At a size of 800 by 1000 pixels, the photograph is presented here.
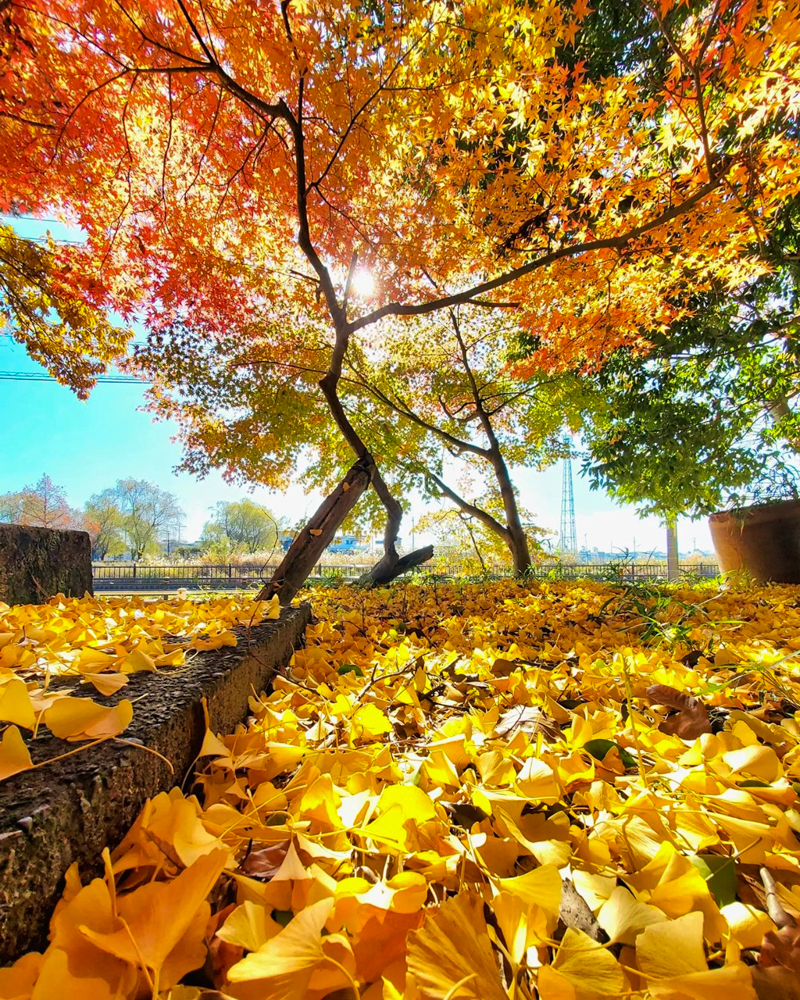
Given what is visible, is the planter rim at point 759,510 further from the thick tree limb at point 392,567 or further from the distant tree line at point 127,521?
the distant tree line at point 127,521

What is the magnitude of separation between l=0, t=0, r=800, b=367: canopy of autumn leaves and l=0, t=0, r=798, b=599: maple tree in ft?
0.06

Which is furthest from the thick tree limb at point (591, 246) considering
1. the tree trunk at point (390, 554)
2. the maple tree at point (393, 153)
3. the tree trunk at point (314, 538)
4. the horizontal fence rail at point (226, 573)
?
the horizontal fence rail at point (226, 573)

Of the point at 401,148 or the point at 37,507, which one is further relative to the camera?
the point at 37,507

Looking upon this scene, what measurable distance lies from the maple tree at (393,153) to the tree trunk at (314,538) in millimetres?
13

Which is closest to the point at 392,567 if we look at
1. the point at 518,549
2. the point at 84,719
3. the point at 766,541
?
the point at 518,549

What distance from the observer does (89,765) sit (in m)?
0.40

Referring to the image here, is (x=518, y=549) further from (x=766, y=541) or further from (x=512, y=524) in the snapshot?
(x=766, y=541)

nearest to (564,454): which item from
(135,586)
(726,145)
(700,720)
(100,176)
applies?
(726,145)

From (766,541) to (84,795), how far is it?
19.1 ft

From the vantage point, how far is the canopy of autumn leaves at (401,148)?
8.09 feet

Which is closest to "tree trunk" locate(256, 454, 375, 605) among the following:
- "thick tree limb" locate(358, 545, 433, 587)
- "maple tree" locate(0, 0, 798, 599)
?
"maple tree" locate(0, 0, 798, 599)

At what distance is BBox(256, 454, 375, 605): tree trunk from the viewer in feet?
6.85

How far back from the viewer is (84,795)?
374mm

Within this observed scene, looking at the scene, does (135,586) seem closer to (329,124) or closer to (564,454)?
(564,454)
